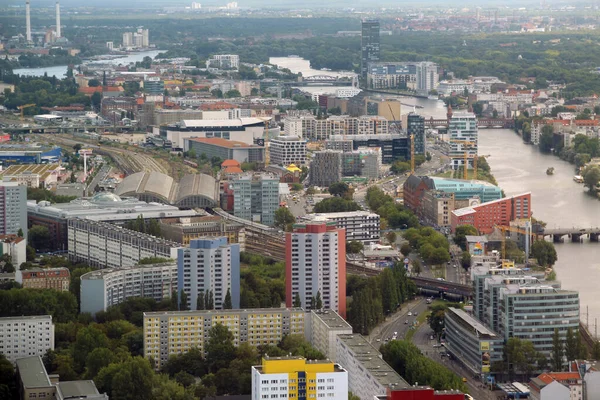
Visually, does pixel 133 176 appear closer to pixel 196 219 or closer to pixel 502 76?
pixel 196 219

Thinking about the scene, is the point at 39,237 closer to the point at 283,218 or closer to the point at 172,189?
the point at 283,218

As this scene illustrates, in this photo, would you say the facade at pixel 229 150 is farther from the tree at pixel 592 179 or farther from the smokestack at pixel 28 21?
the smokestack at pixel 28 21

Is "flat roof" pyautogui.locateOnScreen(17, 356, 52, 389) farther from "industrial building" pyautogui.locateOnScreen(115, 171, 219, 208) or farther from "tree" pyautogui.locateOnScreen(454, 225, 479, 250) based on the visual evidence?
"industrial building" pyautogui.locateOnScreen(115, 171, 219, 208)

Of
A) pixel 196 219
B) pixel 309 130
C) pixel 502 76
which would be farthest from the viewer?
pixel 502 76

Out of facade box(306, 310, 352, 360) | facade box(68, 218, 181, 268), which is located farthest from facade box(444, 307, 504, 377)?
facade box(68, 218, 181, 268)

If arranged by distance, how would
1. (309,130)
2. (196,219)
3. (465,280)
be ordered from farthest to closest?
(309,130), (196,219), (465,280)

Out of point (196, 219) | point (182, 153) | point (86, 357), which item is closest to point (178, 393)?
point (86, 357)

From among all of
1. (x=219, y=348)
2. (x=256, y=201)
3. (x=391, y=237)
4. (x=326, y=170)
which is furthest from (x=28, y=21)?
(x=219, y=348)
